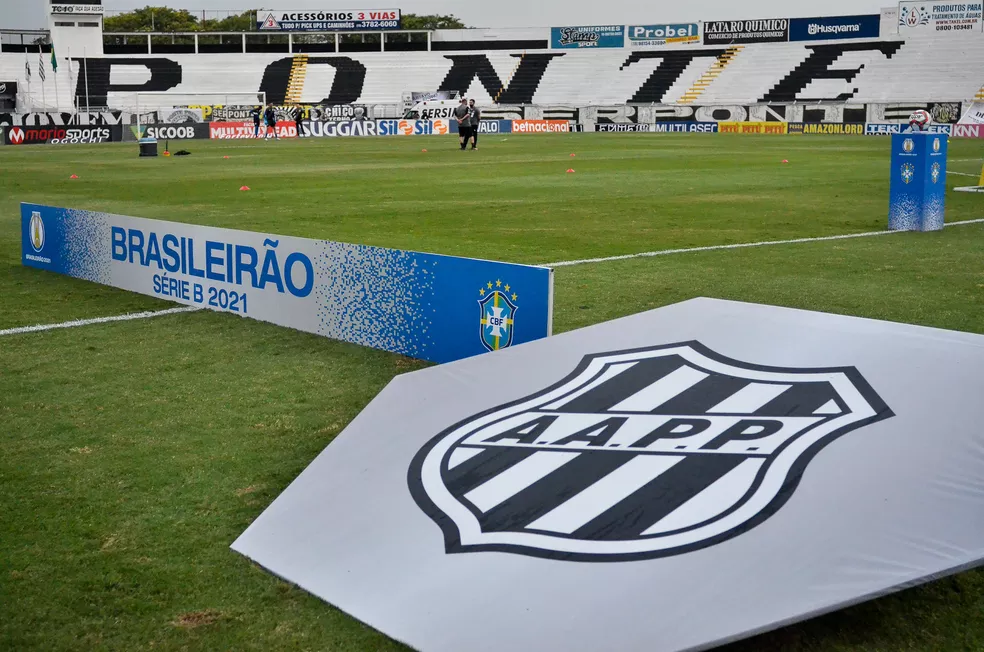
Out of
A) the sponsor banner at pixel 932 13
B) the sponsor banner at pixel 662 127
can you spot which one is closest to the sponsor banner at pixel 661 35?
the sponsor banner at pixel 932 13

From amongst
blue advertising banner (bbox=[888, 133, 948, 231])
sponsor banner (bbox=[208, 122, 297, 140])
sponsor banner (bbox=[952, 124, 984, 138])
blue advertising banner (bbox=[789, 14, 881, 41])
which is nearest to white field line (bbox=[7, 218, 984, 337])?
blue advertising banner (bbox=[888, 133, 948, 231])

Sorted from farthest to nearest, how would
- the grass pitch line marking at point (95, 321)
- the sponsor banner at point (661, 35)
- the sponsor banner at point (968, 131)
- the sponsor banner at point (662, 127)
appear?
1. the sponsor banner at point (661, 35)
2. the sponsor banner at point (662, 127)
3. the sponsor banner at point (968, 131)
4. the grass pitch line marking at point (95, 321)

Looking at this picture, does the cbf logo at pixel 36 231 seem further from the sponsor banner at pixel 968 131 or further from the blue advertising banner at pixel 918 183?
the sponsor banner at pixel 968 131

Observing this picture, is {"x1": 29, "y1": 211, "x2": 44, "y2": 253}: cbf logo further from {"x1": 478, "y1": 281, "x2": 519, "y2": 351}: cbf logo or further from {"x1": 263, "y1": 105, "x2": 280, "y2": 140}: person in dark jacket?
{"x1": 263, "y1": 105, "x2": 280, "y2": 140}: person in dark jacket

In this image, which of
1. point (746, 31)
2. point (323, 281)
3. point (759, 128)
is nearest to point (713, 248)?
point (323, 281)

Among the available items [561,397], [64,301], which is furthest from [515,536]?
[64,301]

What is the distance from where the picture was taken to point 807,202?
16.0 m

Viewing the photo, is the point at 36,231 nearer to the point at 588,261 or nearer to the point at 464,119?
the point at 588,261

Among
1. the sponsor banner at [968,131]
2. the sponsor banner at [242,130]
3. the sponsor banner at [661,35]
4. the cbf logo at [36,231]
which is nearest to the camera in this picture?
the cbf logo at [36,231]

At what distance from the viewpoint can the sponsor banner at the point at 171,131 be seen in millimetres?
40241

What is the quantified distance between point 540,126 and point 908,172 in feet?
138

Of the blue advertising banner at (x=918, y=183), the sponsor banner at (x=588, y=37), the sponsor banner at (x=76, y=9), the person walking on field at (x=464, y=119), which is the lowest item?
the blue advertising banner at (x=918, y=183)

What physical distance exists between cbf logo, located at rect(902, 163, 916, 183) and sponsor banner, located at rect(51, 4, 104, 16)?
65.8m

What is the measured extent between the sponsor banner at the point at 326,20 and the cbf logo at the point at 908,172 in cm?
6543
